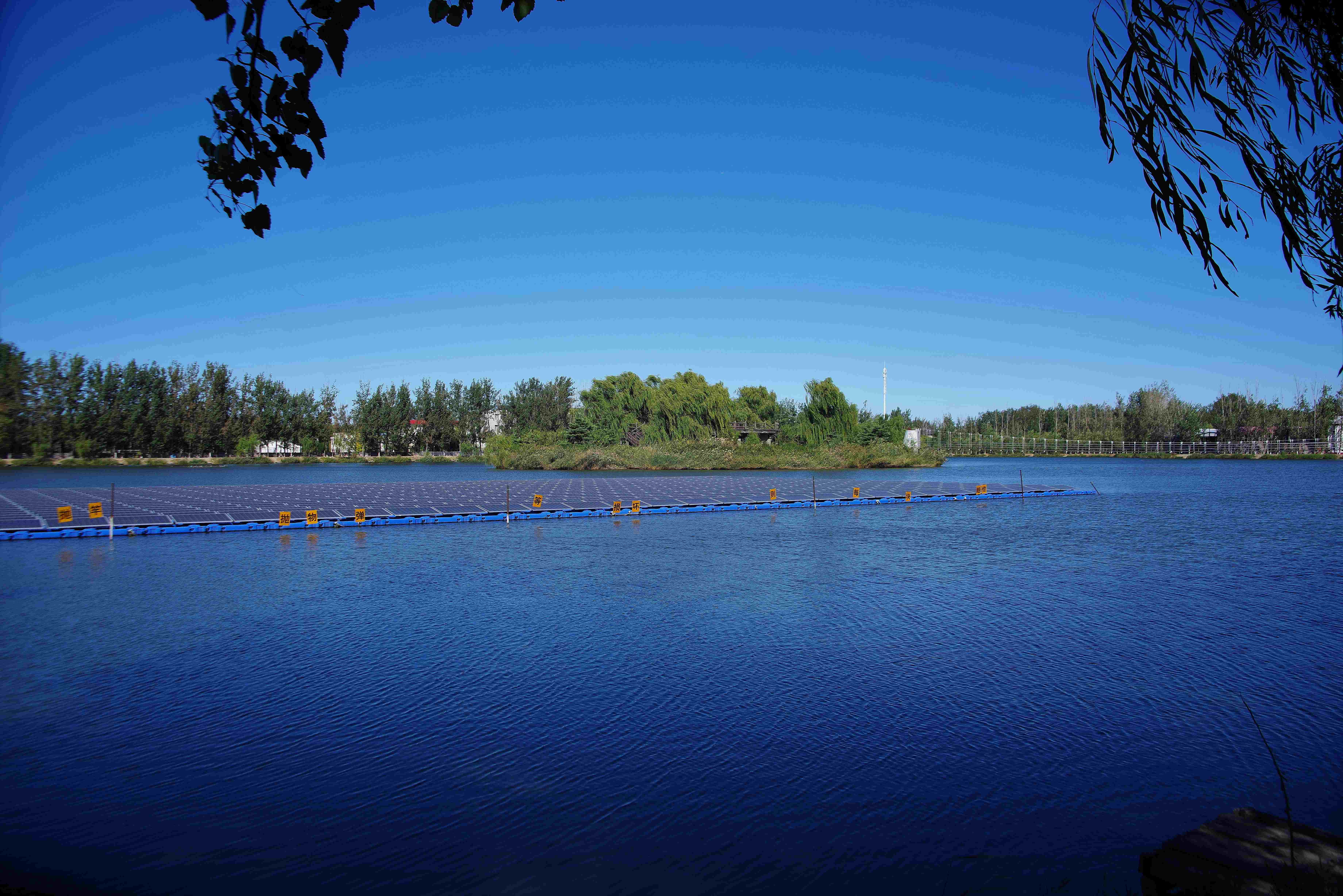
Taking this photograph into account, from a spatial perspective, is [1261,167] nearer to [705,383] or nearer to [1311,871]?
[1311,871]

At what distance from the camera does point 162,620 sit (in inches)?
512

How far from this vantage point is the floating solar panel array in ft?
86.6

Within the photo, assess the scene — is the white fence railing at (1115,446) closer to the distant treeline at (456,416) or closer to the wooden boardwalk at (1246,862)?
the distant treeline at (456,416)

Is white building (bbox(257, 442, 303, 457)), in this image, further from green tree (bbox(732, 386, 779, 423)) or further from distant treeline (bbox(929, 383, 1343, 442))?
distant treeline (bbox(929, 383, 1343, 442))

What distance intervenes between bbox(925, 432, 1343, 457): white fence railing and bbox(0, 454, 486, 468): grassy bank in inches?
2360

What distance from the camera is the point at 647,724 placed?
820 cm

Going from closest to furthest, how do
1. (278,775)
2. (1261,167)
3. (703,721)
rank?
(1261,167)
(278,775)
(703,721)

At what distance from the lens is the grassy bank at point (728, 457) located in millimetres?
71750

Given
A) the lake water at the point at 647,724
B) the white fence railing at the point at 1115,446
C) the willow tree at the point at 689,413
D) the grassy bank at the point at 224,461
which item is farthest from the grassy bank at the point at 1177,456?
the lake water at the point at 647,724

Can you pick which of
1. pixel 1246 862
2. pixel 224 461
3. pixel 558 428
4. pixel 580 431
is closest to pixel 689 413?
pixel 580 431

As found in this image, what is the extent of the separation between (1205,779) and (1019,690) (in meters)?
2.48

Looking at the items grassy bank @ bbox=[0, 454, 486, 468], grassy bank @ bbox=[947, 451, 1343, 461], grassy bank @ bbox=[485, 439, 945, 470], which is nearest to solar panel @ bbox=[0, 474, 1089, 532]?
grassy bank @ bbox=[485, 439, 945, 470]

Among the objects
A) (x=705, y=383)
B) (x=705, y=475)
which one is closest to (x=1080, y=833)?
(x=705, y=475)

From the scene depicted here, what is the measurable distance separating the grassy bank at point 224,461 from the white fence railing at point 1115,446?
2360 inches
